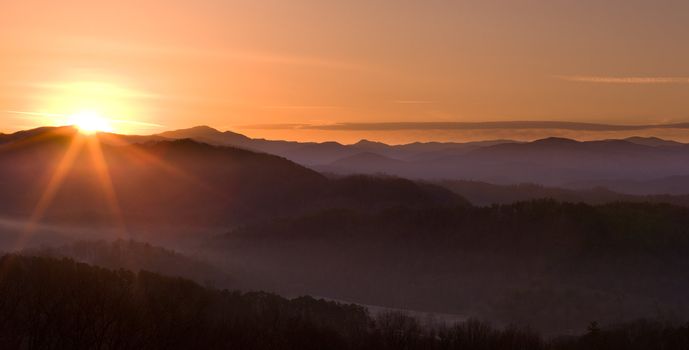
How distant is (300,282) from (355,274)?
1570 centimetres

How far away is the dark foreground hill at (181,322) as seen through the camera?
38594mm

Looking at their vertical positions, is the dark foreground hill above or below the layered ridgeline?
above

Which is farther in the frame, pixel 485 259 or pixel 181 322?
pixel 485 259

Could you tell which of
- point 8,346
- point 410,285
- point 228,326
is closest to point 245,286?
point 410,285

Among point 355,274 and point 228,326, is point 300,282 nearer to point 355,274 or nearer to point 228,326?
point 355,274

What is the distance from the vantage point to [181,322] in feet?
146

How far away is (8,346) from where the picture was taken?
114 ft

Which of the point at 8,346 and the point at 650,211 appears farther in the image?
the point at 650,211

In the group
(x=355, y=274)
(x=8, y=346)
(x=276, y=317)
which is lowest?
(x=355, y=274)

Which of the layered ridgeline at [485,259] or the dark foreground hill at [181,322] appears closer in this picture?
the dark foreground hill at [181,322]

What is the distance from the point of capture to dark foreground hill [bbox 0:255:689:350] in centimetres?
3859

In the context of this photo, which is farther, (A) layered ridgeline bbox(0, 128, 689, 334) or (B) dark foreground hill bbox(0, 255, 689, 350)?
(A) layered ridgeline bbox(0, 128, 689, 334)

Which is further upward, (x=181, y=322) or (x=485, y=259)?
(x=181, y=322)

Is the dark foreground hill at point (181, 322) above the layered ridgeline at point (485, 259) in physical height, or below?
above
